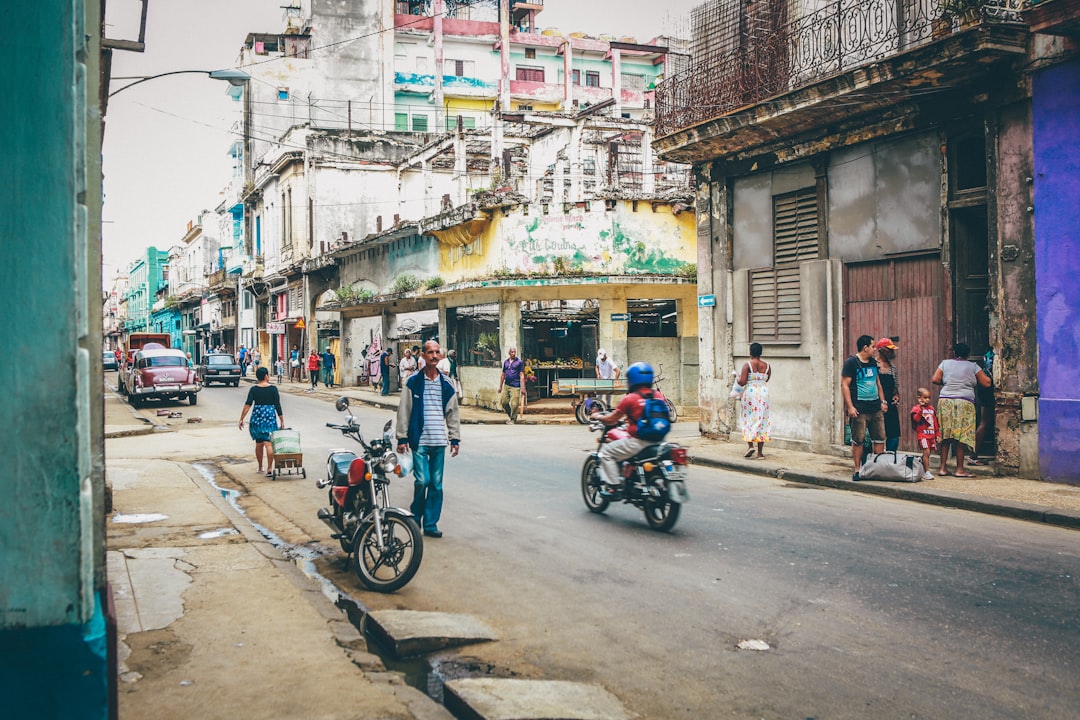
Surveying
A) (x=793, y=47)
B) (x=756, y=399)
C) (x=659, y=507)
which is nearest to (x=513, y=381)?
(x=756, y=399)

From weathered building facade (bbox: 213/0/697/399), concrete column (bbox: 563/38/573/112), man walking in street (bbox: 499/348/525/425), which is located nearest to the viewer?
man walking in street (bbox: 499/348/525/425)

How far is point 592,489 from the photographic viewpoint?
9617 mm

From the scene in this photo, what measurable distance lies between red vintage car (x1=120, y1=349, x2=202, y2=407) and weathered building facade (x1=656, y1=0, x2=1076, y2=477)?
18.8m

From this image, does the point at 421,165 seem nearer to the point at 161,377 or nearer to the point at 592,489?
the point at 161,377

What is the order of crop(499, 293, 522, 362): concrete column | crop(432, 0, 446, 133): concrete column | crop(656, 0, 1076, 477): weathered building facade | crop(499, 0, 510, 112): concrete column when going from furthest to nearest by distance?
crop(499, 0, 510, 112): concrete column, crop(432, 0, 446, 133): concrete column, crop(499, 293, 522, 362): concrete column, crop(656, 0, 1076, 477): weathered building facade

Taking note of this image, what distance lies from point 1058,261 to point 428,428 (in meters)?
7.97

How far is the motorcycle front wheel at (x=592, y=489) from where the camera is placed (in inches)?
373

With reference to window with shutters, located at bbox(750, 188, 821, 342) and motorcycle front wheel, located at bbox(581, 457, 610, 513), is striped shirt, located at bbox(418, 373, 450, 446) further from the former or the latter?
window with shutters, located at bbox(750, 188, 821, 342)

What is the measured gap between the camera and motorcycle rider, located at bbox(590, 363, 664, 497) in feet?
29.1

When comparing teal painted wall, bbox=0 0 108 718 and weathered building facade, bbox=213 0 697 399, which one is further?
weathered building facade, bbox=213 0 697 399

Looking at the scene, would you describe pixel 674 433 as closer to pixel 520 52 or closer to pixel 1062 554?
pixel 1062 554

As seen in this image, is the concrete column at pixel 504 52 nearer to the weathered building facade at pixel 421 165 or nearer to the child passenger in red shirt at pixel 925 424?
the weathered building facade at pixel 421 165

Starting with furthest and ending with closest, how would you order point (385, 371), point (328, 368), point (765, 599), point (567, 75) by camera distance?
point (567, 75)
point (328, 368)
point (385, 371)
point (765, 599)

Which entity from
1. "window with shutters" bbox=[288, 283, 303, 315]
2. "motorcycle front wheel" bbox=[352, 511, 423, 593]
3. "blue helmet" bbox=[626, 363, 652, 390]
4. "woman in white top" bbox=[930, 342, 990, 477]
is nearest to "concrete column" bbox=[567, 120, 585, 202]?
"woman in white top" bbox=[930, 342, 990, 477]
